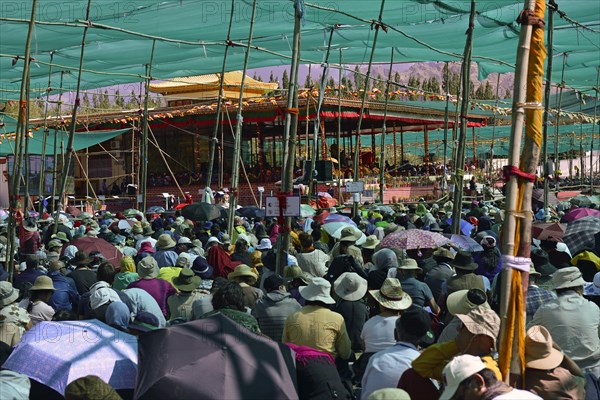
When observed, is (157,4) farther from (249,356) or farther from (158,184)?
(158,184)

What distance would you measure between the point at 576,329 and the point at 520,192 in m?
1.86

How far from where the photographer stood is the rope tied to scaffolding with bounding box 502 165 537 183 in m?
5.21

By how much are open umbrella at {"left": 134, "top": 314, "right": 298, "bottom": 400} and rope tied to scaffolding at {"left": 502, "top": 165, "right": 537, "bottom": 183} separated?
5.64ft

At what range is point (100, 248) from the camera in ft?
44.7

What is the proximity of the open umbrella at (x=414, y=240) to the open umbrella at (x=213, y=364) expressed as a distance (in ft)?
21.6

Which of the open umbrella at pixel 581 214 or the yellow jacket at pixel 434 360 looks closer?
the yellow jacket at pixel 434 360

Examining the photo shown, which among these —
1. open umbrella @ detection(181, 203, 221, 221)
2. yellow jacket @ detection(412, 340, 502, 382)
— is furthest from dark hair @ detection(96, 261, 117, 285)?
open umbrella @ detection(181, 203, 221, 221)

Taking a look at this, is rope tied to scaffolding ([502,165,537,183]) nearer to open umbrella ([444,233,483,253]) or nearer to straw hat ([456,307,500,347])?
straw hat ([456,307,500,347])

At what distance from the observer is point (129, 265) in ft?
35.0

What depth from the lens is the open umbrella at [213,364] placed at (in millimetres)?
5242

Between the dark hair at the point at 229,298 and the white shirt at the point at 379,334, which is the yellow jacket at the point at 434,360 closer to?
the white shirt at the point at 379,334

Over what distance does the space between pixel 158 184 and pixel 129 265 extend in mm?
26472

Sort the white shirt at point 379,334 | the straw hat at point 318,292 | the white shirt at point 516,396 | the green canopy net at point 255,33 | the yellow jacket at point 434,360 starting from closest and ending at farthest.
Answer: the white shirt at point 516,396 < the yellow jacket at point 434,360 < the white shirt at point 379,334 < the straw hat at point 318,292 < the green canopy net at point 255,33

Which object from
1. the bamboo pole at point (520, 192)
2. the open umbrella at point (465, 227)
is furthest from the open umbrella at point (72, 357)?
the open umbrella at point (465, 227)
